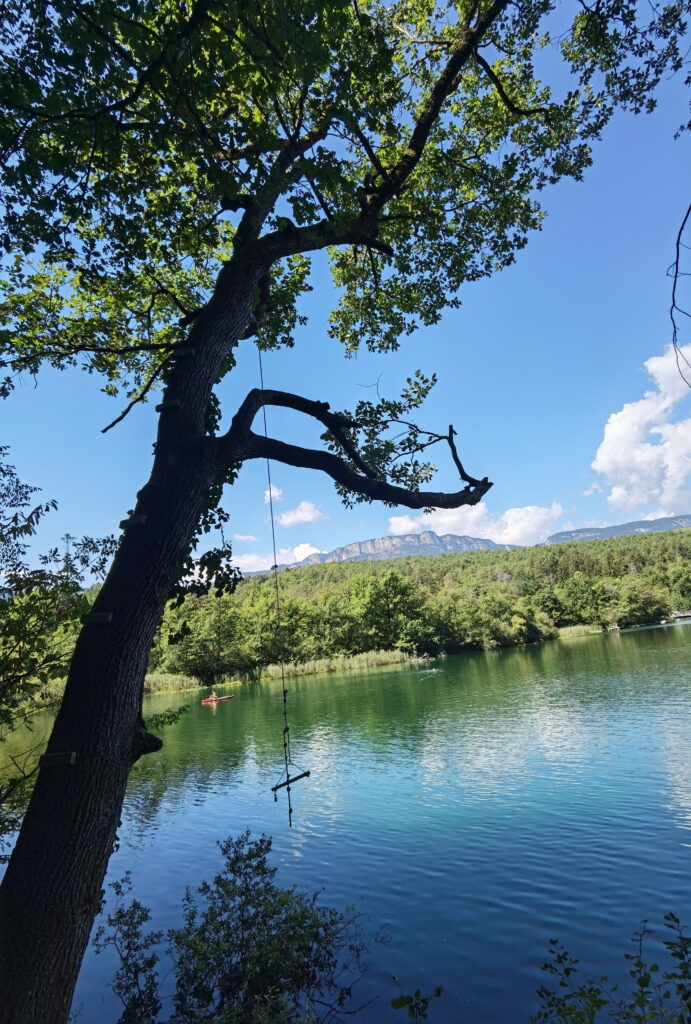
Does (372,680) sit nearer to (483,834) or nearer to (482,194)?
(483,834)

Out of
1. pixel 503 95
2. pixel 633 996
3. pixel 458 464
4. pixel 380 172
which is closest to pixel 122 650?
pixel 458 464

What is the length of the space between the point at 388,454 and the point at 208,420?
1922mm

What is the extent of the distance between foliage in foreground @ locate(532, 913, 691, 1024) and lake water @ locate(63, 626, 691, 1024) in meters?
0.26

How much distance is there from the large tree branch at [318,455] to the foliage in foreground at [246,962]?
430 centimetres

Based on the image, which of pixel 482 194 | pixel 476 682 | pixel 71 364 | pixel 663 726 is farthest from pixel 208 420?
pixel 476 682

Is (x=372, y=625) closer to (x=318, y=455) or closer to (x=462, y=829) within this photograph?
(x=462, y=829)

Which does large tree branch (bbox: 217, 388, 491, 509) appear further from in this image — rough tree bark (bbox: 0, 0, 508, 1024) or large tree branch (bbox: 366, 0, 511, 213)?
large tree branch (bbox: 366, 0, 511, 213)

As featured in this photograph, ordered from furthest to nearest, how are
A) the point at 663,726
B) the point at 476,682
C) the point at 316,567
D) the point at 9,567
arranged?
the point at 316,567
the point at 476,682
the point at 663,726
the point at 9,567

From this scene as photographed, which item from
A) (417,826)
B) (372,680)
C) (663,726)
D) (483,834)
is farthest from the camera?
(372,680)

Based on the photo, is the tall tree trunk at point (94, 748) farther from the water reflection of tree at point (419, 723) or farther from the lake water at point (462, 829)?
the water reflection of tree at point (419, 723)

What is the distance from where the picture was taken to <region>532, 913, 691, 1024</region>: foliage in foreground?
3.62 m

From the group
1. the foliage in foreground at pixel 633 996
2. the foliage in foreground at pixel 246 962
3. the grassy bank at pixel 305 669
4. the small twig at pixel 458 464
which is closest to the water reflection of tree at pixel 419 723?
the foliage in foreground at pixel 246 962

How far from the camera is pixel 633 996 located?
4.54 m

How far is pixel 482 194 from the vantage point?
7273 millimetres
